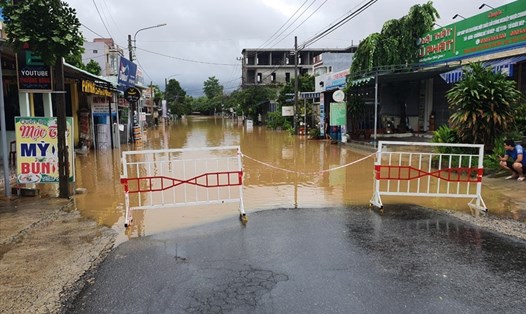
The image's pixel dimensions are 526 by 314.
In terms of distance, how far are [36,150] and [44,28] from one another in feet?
8.27

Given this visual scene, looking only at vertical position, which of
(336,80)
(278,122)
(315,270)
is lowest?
(315,270)

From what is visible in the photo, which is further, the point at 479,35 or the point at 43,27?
the point at 479,35

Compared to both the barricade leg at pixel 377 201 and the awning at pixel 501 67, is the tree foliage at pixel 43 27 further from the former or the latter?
the awning at pixel 501 67

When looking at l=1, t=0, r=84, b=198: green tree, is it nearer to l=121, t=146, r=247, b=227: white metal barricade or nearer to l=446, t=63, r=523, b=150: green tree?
l=121, t=146, r=247, b=227: white metal barricade

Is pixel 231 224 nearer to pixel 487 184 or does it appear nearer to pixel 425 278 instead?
pixel 425 278

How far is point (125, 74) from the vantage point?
22797 mm

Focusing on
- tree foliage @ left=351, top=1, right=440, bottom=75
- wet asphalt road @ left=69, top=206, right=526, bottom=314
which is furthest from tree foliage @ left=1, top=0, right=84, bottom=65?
tree foliage @ left=351, top=1, right=440, bottom=75

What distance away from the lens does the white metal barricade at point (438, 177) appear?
7902 mm

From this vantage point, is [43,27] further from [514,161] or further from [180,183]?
[514,161]

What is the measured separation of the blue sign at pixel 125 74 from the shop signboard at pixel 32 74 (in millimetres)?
13177

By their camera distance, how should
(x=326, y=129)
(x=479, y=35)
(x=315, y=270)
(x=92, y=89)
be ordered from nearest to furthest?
(x=315, y=270), (x=479, y=35), (x=92, y=89), (x=326, y=129)

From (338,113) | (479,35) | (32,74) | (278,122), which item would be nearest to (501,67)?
(479,35)

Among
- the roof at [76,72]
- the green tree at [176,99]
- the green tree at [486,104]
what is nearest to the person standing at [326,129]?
the roof at [76,72]

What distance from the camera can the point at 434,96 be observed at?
2197cm
